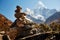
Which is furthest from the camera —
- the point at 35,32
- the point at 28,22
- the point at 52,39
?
the point at 28,22

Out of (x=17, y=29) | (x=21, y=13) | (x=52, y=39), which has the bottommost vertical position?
(x=52, y=39)

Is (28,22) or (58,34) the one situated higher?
(28,22)

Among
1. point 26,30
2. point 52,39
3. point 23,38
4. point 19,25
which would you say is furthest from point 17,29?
point 52,39

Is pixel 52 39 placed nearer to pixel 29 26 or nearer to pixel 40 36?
pixel 40 36

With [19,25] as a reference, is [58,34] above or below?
below

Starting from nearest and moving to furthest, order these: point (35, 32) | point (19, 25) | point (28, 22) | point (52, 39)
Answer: point (52, 39) < point (35, 32) < point (28, 22) < point (19, 25)

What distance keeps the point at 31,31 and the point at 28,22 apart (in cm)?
219

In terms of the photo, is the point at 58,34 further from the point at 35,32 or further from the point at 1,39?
the point at 1,39

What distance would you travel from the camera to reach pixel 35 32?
75.9 ft

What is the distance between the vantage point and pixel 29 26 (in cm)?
2333

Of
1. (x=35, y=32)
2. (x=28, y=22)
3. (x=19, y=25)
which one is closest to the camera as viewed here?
(x=35, y=32)

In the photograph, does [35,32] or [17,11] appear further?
[17,11]

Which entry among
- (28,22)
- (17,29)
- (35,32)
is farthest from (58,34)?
(17,29)

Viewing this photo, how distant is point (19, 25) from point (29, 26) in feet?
12.5
